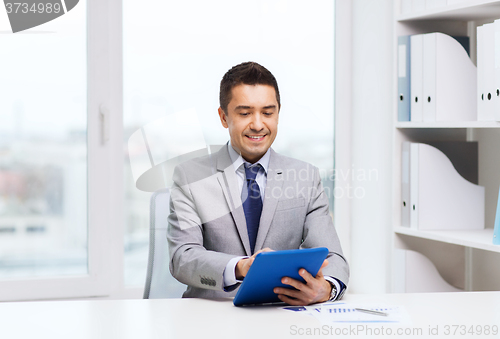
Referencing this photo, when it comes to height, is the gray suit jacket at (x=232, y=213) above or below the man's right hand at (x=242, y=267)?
above

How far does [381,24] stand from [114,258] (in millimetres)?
1631

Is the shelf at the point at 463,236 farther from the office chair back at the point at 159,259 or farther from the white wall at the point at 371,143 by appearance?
the office chair back at the point at 159,259

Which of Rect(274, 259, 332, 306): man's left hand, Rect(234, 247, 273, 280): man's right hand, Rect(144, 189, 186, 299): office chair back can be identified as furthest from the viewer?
Rect(144, 189, 186, 299): office chair back

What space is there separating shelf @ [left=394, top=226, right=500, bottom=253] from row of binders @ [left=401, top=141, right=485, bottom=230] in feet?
0.11

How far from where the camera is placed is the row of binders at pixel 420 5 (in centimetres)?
196

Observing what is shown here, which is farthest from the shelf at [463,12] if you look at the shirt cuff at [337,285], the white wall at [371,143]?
the shirt cuff at [337,285]

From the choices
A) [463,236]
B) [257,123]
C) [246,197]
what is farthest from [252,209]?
[463,236]

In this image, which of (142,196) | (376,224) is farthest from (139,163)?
(376,224)

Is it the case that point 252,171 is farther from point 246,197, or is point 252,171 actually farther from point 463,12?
point 463,12

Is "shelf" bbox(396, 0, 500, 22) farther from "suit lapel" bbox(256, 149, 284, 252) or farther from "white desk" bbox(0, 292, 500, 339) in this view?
"white desk" bbox(0, 292, 500, 339)

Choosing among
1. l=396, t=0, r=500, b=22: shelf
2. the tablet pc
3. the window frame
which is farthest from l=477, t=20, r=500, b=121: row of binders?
the window frame

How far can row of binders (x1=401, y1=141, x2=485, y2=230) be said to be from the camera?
79.6 inches

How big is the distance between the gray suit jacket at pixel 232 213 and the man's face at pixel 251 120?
0.20 feet

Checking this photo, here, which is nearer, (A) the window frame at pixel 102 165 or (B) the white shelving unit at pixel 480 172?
(B) the white shelving unit at pixel 480 172
